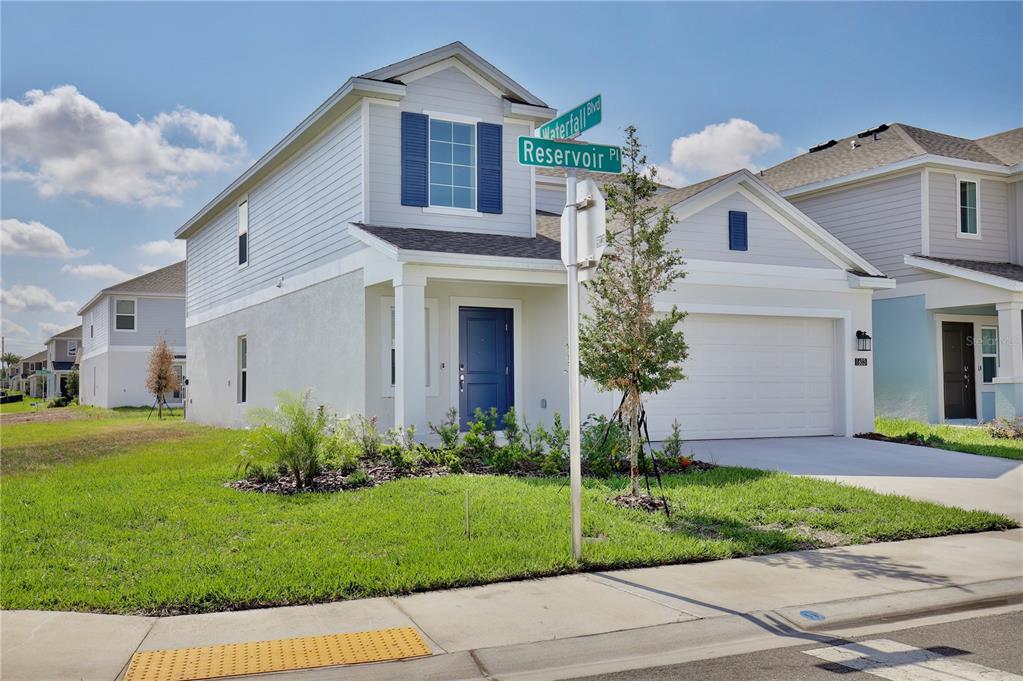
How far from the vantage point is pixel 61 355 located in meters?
66.2

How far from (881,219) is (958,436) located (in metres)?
5.98

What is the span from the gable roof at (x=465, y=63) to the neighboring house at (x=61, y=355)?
188ft

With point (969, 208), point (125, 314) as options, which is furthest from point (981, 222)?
point (125, 314)

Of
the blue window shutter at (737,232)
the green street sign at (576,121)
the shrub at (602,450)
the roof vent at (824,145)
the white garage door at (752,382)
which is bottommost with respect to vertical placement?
the shrub at (602,450)

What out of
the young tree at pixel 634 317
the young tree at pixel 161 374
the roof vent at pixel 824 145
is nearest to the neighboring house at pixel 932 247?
the roof vent at pixel 824 145

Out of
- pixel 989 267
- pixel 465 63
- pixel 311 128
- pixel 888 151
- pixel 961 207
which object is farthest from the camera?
pixel 888 151

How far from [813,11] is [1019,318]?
8.34 metres

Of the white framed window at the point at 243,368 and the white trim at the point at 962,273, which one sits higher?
the white trim at the point at 962,273

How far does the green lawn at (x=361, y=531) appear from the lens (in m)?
6.15

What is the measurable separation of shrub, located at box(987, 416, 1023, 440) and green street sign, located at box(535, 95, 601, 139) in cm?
1244

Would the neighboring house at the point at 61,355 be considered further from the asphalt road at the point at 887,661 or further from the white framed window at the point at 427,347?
the asphalt road at the point at 887,661

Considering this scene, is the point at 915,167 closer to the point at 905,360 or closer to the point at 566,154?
the point at 905,360

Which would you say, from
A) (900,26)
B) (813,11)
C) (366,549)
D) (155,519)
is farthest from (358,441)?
(900,26)

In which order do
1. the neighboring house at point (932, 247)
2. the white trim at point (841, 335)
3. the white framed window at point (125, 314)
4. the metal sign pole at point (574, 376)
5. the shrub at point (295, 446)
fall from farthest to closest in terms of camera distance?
the white framed window at point (125, 314) < the neighboring house at point (932, 247) < the white trim at point (841, 335) < the shrub at point (295, 446) < the metal sign pole at point (574, 376)
